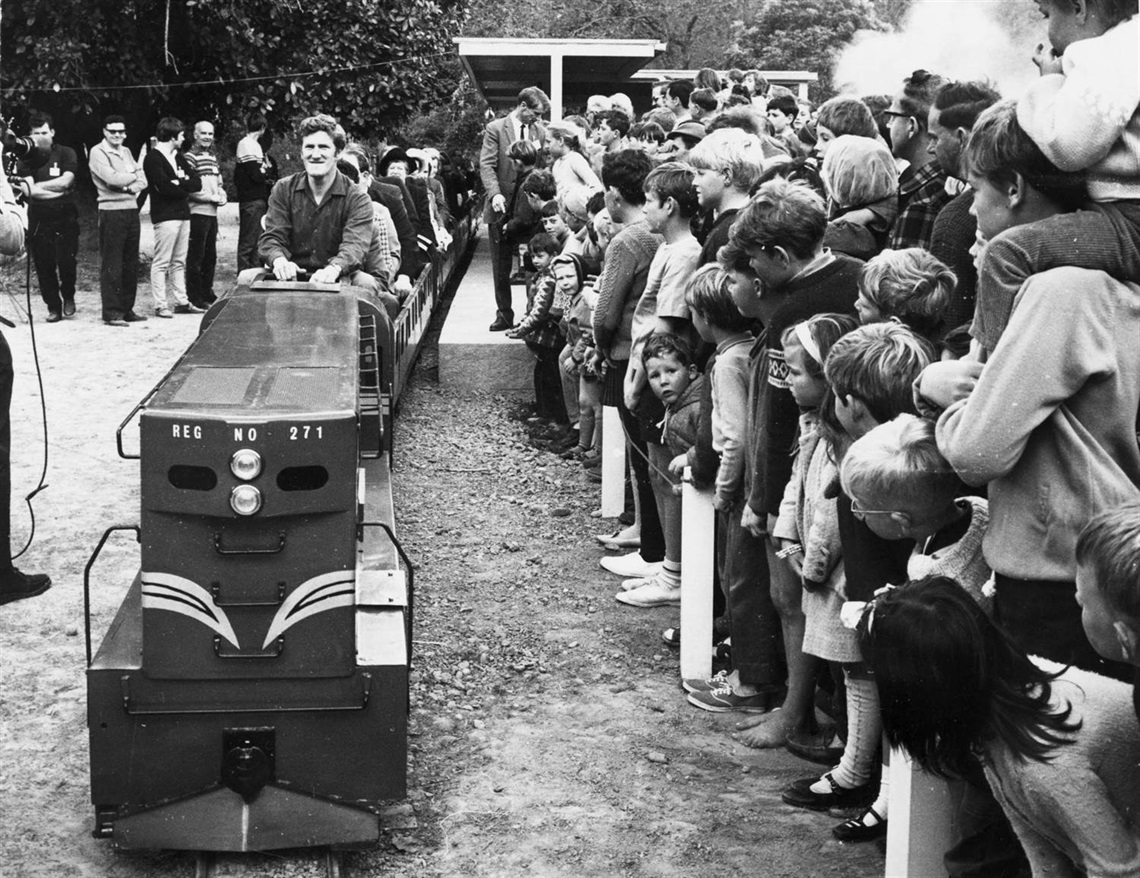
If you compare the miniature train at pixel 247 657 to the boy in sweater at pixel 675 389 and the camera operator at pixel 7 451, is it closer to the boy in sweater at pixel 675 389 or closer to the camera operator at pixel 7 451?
the boy in sweater at pixel 675 389

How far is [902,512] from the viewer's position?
3834 mm

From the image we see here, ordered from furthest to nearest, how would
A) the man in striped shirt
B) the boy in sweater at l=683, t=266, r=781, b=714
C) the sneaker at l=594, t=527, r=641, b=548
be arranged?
the man in striped shirt, the sneaker at l=594, t=527, r=641, b=548, the boy in sweater at l=683, t=266, r=781, b=714

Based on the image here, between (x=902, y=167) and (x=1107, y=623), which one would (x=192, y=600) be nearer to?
(x=1107, y=623)

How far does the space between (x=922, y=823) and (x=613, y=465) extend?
5043 mm

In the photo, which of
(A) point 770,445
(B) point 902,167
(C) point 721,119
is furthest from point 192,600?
(C) point 721,119

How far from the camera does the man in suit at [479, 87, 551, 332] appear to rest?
13.9 metres

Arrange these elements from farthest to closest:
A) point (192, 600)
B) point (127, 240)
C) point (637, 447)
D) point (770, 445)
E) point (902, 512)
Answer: point (127, 240), point (637, 447), point (770, 445), point (192, 600), point (902, 512)

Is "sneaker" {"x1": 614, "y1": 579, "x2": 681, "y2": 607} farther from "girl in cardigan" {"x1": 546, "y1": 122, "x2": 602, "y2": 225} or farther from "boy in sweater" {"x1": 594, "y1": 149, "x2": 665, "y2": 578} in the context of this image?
"girl in cardigan" {"x1": 546, "y1": 122, "x2": 602, "y2": 225}

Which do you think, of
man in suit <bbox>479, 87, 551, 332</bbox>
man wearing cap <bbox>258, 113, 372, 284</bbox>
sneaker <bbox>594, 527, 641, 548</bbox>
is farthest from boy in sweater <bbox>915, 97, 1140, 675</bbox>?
man in suit <bbox>479, 87, 551, 332</bbox>

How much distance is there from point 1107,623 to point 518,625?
454 centimetres

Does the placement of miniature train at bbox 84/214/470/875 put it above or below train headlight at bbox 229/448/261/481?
below

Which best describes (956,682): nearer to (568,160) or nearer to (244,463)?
(244,463)

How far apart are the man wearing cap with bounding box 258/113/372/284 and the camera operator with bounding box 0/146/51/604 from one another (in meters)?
1.97

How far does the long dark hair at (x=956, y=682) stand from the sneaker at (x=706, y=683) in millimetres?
3158
